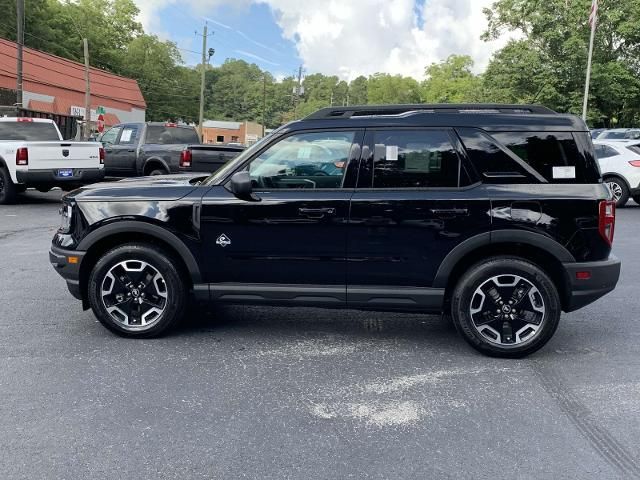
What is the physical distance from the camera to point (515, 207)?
4.34 m

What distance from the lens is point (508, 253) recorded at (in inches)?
177

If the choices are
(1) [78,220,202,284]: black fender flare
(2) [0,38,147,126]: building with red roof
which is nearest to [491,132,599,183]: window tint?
(1) [78,220,202,284]: black fender flare

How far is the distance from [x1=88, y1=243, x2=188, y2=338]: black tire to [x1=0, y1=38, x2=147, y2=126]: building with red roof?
106 ft

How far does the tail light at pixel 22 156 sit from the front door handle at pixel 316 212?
9.81 metres

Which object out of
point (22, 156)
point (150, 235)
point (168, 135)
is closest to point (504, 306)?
point (150, 235)

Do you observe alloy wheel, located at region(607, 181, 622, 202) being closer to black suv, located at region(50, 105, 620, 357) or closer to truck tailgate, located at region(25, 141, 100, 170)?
black suv, located at region(50, 105, 620, 357)

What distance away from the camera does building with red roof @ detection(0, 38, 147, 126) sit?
37938 millimetres

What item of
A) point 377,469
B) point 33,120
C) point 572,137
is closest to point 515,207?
point 572,137

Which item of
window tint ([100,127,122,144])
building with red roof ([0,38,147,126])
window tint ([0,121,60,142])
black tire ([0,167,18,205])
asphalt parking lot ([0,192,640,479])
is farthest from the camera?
building with red roof ([0,38,147,126])

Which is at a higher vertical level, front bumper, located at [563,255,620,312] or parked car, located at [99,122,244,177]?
parked car, located at [99,122,244,177]

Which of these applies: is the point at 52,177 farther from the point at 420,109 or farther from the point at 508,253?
the point at 508,253

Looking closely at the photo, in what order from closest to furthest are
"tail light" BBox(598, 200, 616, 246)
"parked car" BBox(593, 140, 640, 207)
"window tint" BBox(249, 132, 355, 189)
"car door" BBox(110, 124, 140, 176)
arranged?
"tail light" BBox(598, 200, 616, 246)
"window tint" BBox(249, 132, 355, 189)
"parked car" BBox(593, 140, 640, 207)
"car door" BBox(110, 124, 140, 176)

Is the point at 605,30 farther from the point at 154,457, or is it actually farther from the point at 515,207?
the point at 154,457

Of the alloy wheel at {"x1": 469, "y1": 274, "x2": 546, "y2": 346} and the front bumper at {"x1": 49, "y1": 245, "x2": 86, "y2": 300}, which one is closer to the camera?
the alloy wheel at {"x1": 469, "y1": 274, "x2": 546, "y2": 346}
